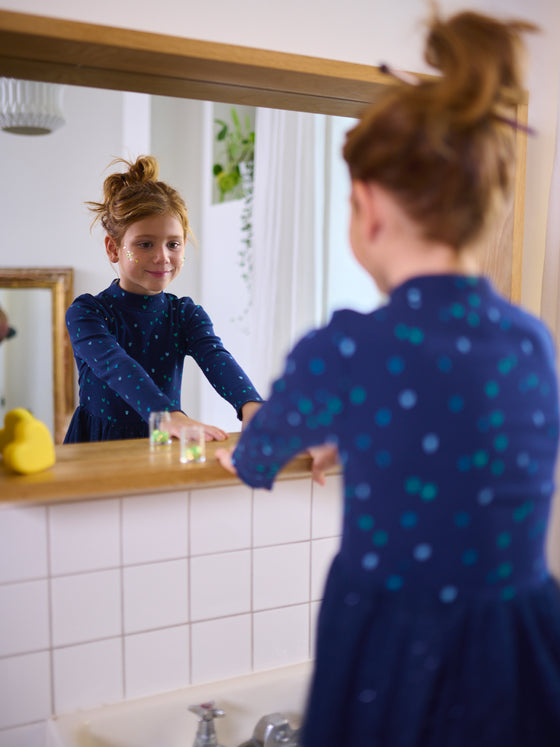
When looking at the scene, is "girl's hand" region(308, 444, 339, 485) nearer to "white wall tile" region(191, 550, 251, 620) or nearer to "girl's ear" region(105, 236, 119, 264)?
"white wall tile" region(191, 550, 251, 620)

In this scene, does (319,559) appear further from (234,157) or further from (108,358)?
(234,157)

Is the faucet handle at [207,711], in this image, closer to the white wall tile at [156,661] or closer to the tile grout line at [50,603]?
the white wall tile at [156,661]

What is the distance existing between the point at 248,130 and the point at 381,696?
111 centimetres

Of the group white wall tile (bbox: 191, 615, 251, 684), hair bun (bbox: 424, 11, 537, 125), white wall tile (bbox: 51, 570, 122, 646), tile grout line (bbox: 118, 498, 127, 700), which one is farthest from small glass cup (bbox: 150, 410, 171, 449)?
hair bun (bbox: 424, 11, 537, 125)

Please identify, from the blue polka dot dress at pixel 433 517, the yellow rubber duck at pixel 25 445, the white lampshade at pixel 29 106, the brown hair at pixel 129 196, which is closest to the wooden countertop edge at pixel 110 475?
the yellow rubber duck at pixel 25 445

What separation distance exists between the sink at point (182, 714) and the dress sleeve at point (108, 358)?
1.56 ft

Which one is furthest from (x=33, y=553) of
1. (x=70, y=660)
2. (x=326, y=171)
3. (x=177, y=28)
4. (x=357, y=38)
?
(x=326, y=171)

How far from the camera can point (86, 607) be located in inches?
46.1

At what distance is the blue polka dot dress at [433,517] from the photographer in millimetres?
739

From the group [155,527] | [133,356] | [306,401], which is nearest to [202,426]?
[155,527]

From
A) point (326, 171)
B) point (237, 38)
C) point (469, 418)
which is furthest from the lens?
point (326, 171)

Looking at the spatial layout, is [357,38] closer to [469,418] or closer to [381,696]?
[469,418]

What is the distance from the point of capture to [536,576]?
2.64 feet

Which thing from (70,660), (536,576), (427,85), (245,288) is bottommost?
(70,660)
